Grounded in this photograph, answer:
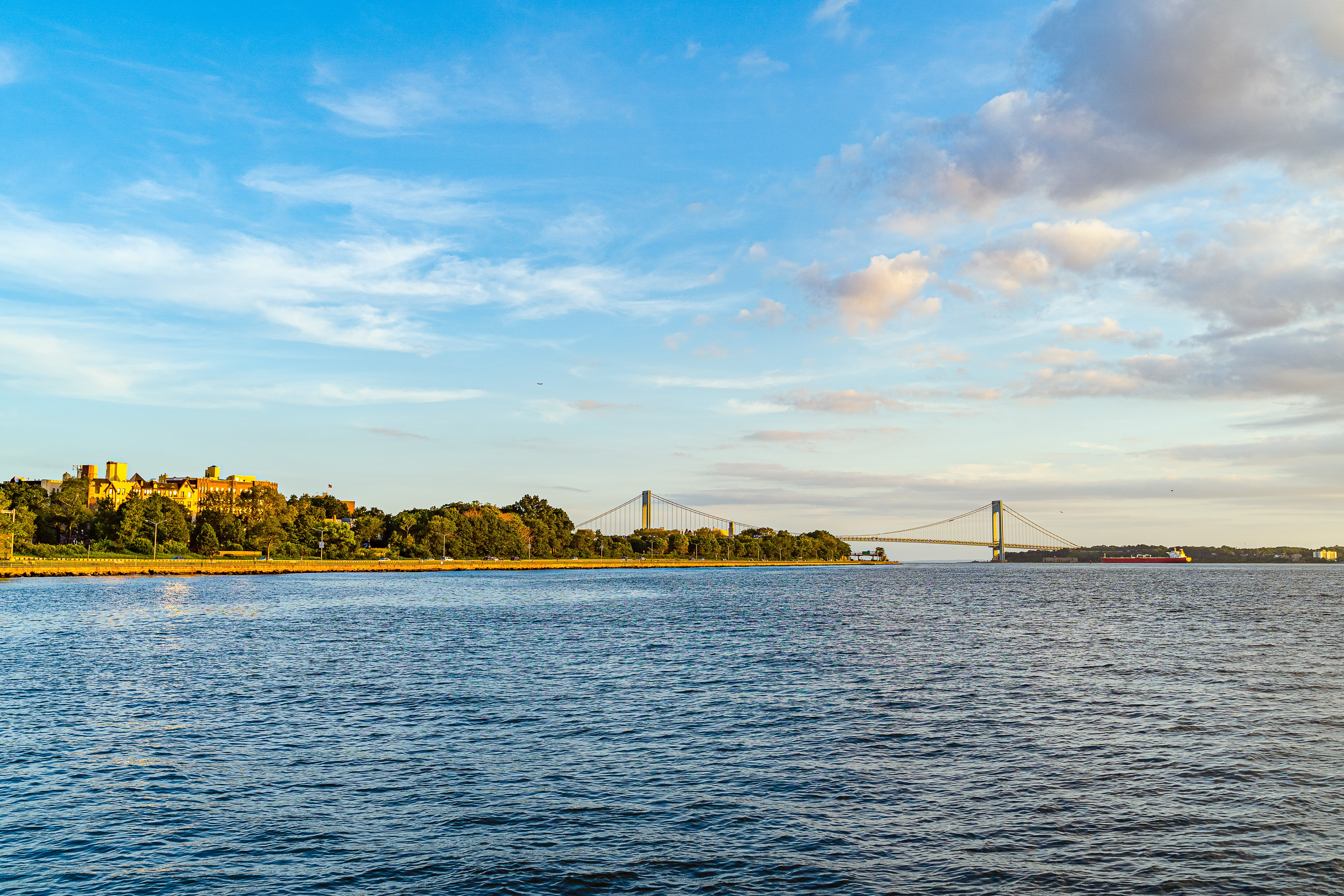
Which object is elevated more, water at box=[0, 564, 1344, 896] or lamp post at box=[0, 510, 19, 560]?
lamp post at box=[0, 510, 19, 560]

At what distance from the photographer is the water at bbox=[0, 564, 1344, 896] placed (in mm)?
16984

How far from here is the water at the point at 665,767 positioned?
669 inches

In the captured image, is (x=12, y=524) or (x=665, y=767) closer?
(x=665, y=767)

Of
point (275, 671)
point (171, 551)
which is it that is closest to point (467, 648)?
point (275, 671)

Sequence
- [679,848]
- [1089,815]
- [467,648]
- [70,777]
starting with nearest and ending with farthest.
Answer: [679,848] → [1089,815] → [70,777] → [467,648]

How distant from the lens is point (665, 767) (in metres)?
24.4

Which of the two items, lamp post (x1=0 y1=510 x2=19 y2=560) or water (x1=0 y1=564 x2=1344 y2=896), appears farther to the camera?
lamp post (x1=0 y1=510 x2=19 y2=560)

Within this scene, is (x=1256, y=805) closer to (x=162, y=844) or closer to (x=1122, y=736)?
(x=1122, y=736)

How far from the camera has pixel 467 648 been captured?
53.9 metres

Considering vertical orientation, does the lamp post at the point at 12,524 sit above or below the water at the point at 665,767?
above

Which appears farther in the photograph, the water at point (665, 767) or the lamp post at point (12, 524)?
the lamp post at point (12, 524)

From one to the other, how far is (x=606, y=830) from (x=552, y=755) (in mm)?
6777

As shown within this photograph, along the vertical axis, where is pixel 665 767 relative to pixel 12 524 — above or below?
below

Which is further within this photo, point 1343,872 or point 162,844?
point 162,844
